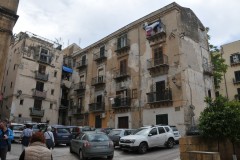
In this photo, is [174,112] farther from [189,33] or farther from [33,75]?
[33,75]

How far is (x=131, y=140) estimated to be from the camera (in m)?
13.4

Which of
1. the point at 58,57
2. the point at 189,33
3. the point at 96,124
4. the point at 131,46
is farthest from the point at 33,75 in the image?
the point at 189,33

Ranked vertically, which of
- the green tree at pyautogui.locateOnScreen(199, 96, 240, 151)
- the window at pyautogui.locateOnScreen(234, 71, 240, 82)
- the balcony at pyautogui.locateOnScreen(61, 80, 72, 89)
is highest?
the window at pyautogui.locateOnScreen(234, 71, 240, 82)

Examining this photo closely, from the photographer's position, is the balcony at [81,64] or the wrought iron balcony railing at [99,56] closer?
the wrought iron balcony railing at [99,56]

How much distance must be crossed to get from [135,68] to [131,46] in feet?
9.72

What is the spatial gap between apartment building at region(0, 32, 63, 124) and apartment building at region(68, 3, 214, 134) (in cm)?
545

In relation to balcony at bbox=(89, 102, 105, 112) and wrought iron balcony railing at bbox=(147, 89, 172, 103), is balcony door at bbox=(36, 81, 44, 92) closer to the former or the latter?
balcony at bbox=(89, 102, 105, 112)

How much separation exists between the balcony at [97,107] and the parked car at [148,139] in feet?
42.3

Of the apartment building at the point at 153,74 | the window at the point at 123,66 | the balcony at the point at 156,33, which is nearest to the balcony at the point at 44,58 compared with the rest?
the apartment building at the point at 153,74

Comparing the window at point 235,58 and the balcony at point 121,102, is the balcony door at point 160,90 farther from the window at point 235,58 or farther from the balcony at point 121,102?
the window at point 235,58

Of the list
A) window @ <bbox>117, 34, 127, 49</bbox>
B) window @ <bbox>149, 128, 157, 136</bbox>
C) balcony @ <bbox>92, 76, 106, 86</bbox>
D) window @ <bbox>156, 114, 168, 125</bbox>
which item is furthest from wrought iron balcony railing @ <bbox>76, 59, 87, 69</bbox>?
window @ <bbox>149, 128, 157, 136</bbox>

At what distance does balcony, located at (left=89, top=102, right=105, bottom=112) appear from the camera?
2740 centimetres

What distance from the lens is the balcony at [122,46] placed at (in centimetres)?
2639

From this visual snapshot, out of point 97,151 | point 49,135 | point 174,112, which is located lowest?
point 97,151
